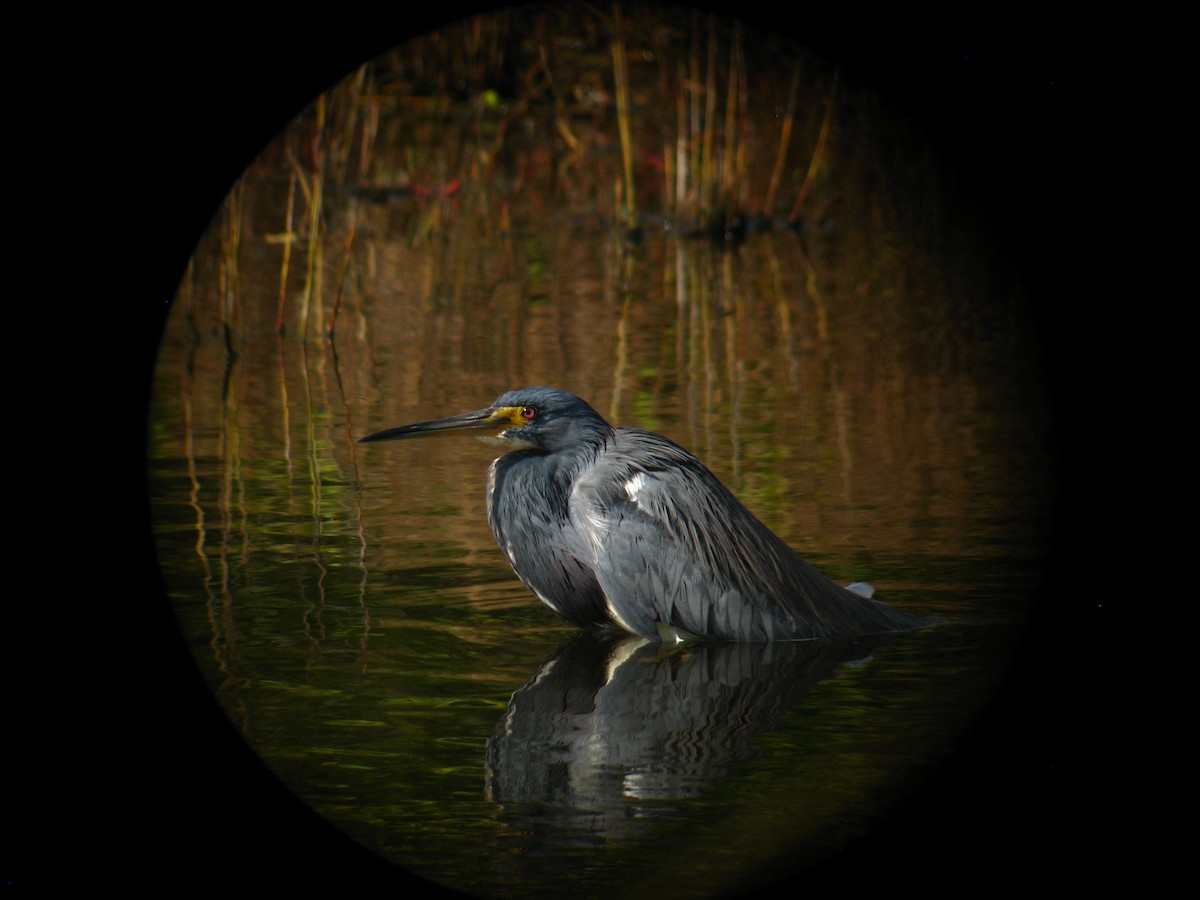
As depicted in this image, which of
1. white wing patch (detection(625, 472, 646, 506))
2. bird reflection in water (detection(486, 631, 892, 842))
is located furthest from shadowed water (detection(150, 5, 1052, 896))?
white wing patch (detection(625, 472, 646, 506))

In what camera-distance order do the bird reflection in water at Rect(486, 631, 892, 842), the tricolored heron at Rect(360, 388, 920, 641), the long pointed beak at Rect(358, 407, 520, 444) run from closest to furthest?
the bird reflection in water at Rect(486, 631, 892, 842)
the tricolored heron at Rect(360, 388, 920, 641)
the long pointed beak at Rect(358, 407, 520, 444)

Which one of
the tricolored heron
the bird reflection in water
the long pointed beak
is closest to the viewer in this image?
the bird reflection in water

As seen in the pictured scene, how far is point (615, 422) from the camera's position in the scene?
8.45m

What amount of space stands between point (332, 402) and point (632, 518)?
13.1 ft

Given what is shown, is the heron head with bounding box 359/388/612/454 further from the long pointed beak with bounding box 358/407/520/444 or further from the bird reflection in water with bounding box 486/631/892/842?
the bird reflection in water with bounding box 486/631/892/842

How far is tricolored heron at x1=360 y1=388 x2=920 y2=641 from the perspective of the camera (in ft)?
18.1

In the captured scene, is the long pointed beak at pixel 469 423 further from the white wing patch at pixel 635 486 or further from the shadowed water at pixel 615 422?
the shadowed water at pixel 615 422

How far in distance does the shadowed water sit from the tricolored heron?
0.45 ft

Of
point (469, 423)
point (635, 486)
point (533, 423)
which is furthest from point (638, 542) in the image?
point (469, 423)

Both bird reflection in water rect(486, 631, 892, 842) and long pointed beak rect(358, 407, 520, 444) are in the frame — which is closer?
bird reflection in water rect(486, 631, 892, 842)

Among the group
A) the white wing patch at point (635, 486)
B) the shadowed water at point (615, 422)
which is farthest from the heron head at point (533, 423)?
the shadowed water at point (615, 422)

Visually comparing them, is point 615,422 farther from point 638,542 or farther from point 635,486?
point 638,542

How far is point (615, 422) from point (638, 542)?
2.97 meters

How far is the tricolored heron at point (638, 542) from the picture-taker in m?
5.52
